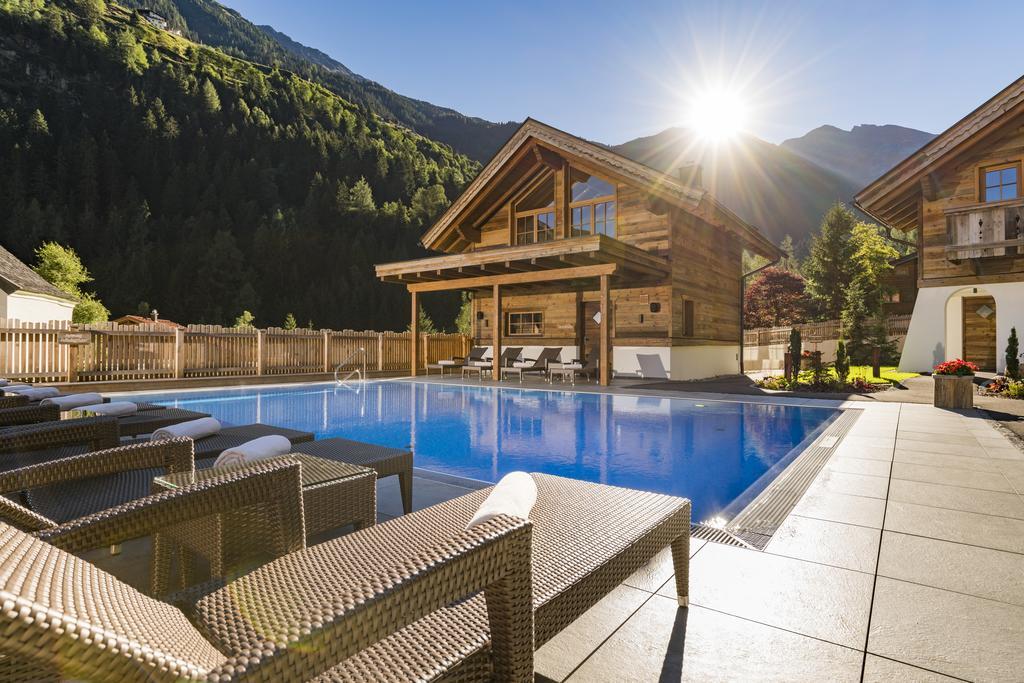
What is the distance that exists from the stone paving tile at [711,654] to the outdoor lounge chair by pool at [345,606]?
29 centimetres

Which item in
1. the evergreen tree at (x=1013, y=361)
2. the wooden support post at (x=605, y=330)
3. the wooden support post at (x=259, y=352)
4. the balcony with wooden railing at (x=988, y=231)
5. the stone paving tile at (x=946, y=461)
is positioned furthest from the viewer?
the wooden support post at (x=259, y=352)

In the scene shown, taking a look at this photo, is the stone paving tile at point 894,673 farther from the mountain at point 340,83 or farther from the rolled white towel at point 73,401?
the mountain at point 340,83

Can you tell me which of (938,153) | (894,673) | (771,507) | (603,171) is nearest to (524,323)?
(603,171)

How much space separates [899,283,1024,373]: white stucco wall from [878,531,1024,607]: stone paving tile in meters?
13.6

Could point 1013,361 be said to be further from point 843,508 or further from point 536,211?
point 536,211

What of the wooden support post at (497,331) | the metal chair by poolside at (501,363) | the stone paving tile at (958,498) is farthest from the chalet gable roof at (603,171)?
the stone paving tile at (958,498)

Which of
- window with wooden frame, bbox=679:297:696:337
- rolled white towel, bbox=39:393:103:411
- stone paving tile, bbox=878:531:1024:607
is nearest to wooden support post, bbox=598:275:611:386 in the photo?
window with wooden frame, bbox=679:297:696:337

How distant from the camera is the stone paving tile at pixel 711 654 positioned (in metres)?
1.70

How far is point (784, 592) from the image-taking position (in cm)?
222

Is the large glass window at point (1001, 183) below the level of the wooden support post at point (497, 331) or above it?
above

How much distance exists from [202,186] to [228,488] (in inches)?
2307

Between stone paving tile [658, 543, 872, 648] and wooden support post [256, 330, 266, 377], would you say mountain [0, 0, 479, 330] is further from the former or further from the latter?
stone paving tile [658, 543, 872, 648]

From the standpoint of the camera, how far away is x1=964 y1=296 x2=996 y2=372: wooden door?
1402cm

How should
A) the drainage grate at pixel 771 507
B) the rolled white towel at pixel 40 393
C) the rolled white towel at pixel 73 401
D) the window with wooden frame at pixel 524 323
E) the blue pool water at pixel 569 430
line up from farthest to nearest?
the window with wooden frame at pixel 524 323 → the blue pool water at pixel 569 430 → the rolled white towel at pixel 40 393 → the rolled white towel at pixel 73 401 → the drainage grate at pixel 771 507
